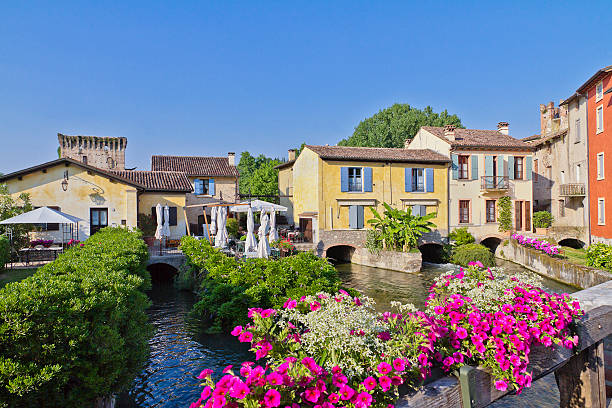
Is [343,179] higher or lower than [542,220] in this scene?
higher

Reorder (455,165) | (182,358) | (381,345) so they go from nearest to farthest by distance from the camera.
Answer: (381,345), (182,358), (455,165)

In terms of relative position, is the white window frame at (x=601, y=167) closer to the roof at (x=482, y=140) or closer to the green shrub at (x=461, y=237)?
the roof at (x=482, y=140)

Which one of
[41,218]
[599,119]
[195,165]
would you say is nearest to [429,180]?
[599,119]

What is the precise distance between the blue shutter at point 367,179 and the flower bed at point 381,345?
22032 millimetres

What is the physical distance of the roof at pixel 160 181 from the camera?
23.7m

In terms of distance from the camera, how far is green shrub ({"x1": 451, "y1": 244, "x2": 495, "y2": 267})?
21.1 m

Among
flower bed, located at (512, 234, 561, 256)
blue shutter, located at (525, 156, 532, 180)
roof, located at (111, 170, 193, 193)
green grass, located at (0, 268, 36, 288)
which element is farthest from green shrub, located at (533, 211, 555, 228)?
green grass, located at (0, 268, 36, 288)

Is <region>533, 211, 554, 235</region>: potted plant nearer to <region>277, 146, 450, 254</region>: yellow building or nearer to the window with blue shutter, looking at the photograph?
<region>277, 146, 450, 254</region>: yellow building

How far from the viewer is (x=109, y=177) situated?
68.4 feet

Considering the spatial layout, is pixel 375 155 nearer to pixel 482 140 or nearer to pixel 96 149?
pixel 482 140

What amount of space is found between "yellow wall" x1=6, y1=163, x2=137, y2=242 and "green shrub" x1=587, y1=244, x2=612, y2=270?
22.4 metres

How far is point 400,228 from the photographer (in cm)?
2231

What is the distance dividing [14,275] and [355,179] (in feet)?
61.5

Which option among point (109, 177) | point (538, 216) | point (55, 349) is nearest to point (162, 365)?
point (55, 349)
